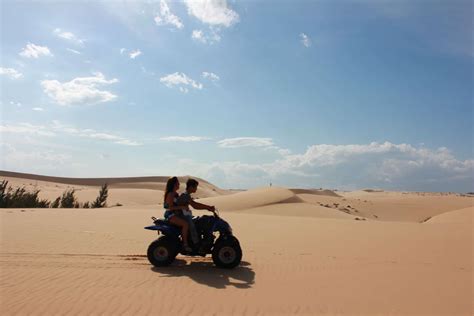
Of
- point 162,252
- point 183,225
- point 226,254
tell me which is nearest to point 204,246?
point 226,254

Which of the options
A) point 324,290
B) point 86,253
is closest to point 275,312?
point 324,290

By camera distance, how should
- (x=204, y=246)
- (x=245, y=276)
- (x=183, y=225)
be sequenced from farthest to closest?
(x=204, y=246), (x=183, y=225), (x=245, y=276)

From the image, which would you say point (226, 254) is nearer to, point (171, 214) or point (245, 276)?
point (245, 276)

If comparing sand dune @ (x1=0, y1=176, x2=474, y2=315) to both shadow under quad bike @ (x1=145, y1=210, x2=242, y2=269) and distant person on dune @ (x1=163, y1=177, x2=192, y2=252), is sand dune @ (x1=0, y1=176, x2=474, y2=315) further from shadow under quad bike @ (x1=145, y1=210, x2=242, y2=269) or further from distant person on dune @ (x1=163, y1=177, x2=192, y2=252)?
distant person on dune @ (x1=163, y1=177, x2=192, y2=252)

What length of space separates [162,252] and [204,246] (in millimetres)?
820

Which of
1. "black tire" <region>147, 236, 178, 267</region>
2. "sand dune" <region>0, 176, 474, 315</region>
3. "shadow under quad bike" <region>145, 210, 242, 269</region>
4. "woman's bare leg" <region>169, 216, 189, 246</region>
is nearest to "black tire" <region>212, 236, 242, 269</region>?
"shadow under quad bike" <region>145, 210, 242, 269</region>

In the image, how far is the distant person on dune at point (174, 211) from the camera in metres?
7.31

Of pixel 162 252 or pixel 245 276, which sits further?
pixel 162 252

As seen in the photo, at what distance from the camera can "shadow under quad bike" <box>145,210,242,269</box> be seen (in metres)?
7.43

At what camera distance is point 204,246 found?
743cm

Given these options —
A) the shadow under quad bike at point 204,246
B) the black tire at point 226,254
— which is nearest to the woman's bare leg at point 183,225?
the shadow under quad bike at point 204,246

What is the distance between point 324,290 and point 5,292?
15.9ft

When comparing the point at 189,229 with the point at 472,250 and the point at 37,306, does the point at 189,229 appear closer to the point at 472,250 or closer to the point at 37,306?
the point at 37,306

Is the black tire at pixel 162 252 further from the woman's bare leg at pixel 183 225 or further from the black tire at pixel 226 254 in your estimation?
the black tire at pixel 226 254
